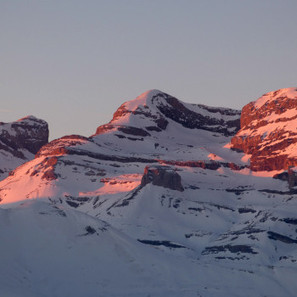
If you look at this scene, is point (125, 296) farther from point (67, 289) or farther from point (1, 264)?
point (1, 264)

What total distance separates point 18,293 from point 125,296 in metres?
23.6

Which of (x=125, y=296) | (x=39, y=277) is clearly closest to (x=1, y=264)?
(x=39, y=277)

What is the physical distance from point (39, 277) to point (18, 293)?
583 inches

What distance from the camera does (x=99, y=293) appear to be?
653ft

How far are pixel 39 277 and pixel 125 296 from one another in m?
16.2

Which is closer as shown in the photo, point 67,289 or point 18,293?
point 18,293

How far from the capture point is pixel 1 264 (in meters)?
196

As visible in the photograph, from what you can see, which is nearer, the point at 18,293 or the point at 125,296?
the point at 18,293

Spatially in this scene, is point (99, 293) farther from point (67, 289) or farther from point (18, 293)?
point (18, 293)

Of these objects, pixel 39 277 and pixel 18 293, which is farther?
pixel 39 277

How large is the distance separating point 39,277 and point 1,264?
7.60 m

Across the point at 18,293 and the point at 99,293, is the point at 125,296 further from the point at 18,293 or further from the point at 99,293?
the point at 18,293

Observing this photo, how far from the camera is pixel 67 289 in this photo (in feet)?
648

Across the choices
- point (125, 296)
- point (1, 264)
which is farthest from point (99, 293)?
point (1, 264)
